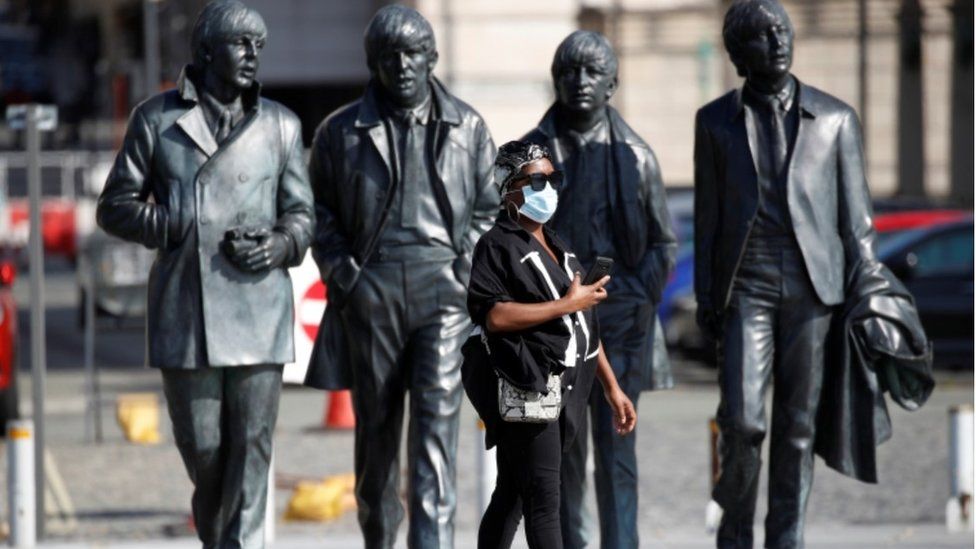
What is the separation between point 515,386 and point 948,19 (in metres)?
23.5

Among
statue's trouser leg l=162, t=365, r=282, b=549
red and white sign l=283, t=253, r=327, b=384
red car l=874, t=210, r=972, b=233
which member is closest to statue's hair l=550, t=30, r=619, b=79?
statue's trouser leg l=162, t=365, r=282, b=549

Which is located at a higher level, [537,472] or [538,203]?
[538,203]

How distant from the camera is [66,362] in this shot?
21391mm

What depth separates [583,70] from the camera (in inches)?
331

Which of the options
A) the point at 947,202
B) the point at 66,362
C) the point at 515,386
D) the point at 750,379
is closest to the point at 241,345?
the point at 515,386

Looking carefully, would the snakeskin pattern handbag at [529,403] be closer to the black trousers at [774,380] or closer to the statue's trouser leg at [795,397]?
the black trousers at [774,380]

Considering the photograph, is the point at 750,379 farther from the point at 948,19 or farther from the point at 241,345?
the point at 948,19

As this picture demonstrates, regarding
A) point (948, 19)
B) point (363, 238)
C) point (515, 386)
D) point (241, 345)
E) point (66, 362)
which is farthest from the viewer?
point (948, 19)

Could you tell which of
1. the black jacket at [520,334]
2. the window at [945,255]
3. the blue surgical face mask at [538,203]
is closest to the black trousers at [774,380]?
the black jacket at [520,334]

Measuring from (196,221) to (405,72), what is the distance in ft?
3.32

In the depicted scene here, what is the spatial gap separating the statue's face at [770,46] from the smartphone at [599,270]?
1628mm

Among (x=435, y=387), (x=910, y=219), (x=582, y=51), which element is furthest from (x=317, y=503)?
(x=910, y=219)

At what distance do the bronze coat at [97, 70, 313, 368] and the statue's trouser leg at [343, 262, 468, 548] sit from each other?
1.54 feet

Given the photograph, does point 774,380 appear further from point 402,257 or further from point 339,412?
point 339,412
